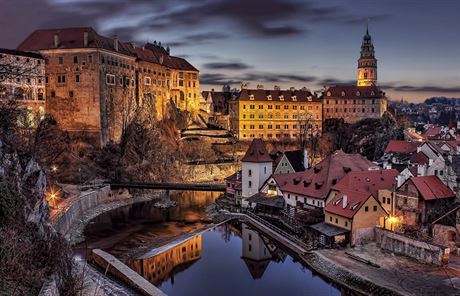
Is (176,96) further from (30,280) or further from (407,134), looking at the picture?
(30,280)

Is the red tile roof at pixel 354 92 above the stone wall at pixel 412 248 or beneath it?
above

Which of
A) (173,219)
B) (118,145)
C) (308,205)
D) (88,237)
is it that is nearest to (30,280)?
(88,237)

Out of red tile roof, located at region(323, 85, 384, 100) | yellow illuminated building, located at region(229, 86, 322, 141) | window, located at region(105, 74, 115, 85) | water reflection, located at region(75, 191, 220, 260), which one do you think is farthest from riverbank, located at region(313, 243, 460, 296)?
red tile roof, located at region(323, 85, 384, 100)

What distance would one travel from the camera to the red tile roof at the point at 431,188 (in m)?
28.8

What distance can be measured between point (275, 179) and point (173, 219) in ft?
33.3

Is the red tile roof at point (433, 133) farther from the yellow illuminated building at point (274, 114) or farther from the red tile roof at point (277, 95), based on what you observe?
the red tile roof at point (277, 95)

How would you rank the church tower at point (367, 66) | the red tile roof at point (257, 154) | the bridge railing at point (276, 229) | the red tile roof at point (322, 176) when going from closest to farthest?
the bridge railing at point (276, 229) → the red tile roof at point (322, 176) → the red tile roof at point (257, 154) → the church tower at point (367, 66)

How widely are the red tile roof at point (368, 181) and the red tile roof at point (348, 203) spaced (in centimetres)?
139

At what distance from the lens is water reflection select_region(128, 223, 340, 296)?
81.4ft

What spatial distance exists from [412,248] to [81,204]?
29.0m

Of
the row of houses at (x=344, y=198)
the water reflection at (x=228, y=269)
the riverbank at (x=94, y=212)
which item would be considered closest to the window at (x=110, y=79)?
the riverbank at (x=94, y=212)

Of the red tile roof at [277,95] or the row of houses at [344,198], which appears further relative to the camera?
the red tile roof at [277,95]

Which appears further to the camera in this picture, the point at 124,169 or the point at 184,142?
the point at 184,142

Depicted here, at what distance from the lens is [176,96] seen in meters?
77.4
